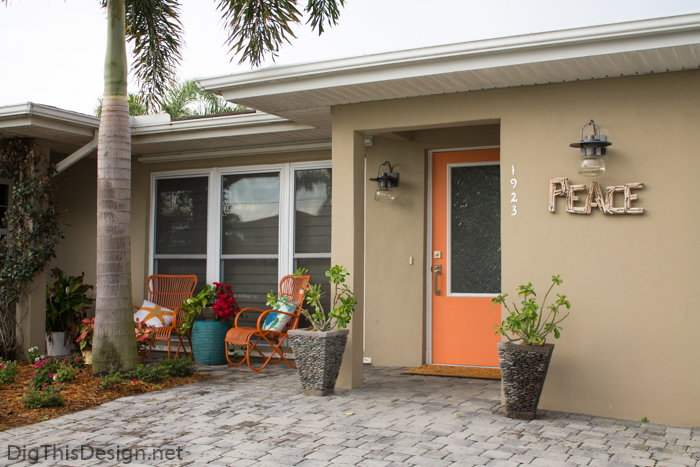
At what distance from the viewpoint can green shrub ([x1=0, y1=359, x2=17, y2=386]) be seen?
537 cm

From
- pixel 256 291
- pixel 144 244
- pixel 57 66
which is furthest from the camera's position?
pixel 57 66

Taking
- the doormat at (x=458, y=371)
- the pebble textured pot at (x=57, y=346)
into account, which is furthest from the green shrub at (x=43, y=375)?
the doormat at (x=458, y=371)

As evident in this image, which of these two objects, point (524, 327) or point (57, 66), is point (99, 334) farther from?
point (57, 66)

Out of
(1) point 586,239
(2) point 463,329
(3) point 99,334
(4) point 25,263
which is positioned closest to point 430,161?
(2) point 463,329

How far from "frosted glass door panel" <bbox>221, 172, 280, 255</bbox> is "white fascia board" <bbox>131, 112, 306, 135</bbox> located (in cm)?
92

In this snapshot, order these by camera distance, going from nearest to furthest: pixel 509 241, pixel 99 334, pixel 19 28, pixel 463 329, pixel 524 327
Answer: pixel 524 327
pixel 509 241
pixel 99 334
pixel 463 329
pixel 19 28

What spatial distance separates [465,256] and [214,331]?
281 cm

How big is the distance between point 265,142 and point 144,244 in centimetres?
226

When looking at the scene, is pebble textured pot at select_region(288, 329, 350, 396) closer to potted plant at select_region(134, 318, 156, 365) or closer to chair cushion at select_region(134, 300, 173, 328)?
potted plant at select_region(134, 318, 156, 365)

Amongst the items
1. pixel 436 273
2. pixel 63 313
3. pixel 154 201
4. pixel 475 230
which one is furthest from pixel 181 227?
pixel 475 230

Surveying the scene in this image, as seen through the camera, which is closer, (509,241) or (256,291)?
(509,241)

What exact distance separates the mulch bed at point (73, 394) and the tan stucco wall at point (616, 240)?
10.2 ft

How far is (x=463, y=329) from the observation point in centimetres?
613

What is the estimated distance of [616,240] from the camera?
14.1 feet
